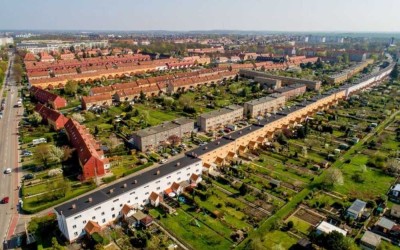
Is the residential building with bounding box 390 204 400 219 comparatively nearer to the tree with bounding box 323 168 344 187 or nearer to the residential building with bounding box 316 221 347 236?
the tree with bounding box 323 168 344 187

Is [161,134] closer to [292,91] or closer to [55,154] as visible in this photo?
[55,154]

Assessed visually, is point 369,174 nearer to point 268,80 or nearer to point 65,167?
point 65,167

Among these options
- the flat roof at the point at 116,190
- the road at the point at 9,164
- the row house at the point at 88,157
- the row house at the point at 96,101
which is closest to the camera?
the flat roof at the point at 116,190

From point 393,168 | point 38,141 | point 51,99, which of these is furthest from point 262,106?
point 51,99

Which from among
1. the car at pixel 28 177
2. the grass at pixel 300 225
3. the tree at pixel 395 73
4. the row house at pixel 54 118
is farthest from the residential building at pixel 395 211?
the tree at pixel 395 73

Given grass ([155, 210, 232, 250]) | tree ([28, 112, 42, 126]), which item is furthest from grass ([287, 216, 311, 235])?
tree ([28, 112, 42, 126])

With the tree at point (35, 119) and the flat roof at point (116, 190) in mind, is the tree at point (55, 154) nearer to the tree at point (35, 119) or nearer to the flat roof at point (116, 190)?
the flat roof at point (116, 190)
